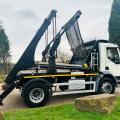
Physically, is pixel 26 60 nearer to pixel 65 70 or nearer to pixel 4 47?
pixel 65 70

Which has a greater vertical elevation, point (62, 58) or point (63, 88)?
point (62, 58)

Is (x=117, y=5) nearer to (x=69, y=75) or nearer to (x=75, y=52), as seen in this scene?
(x=75, y=52)

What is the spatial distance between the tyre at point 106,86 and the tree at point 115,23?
1426cm

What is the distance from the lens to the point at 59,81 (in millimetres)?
12453

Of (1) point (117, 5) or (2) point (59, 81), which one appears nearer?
(2) point (59, 81)

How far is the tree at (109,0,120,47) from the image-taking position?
27.1 meters

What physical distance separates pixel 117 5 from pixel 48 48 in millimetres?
17187

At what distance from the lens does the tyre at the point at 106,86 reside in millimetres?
13024

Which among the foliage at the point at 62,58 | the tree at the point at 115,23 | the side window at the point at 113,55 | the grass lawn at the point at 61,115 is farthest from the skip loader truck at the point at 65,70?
the tree at the point at 115,23

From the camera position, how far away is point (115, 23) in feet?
91.1

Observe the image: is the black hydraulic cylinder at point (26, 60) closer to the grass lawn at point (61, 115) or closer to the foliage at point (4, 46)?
the grass lawn at point (61, 115)

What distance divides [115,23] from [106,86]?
1563 centimetres

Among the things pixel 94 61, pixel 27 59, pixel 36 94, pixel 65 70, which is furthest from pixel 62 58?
pixel 36 94


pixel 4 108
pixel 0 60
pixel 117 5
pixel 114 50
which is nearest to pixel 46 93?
pixel 4 108
